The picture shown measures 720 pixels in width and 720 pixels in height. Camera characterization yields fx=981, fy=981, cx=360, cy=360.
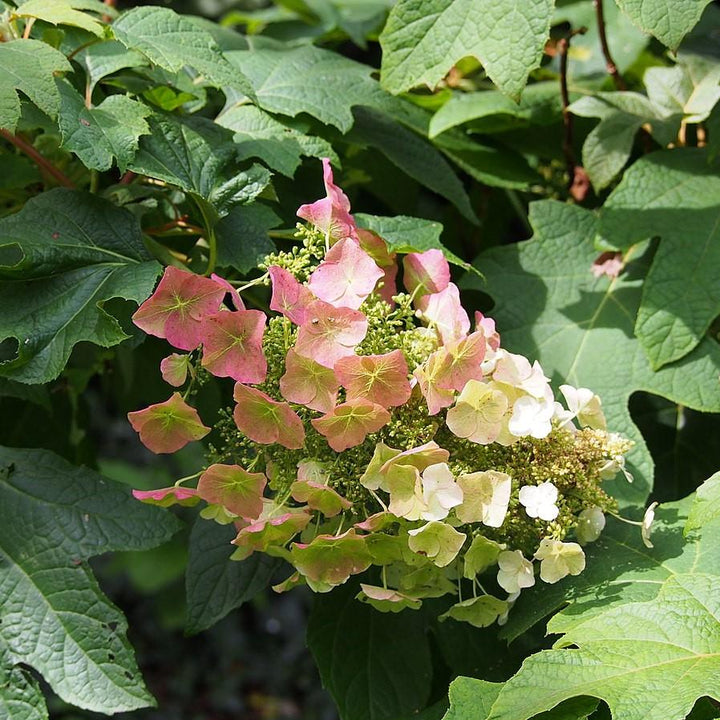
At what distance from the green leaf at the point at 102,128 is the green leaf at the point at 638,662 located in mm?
620

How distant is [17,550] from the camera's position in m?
1.04

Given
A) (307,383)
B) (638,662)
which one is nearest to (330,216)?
(307,383)

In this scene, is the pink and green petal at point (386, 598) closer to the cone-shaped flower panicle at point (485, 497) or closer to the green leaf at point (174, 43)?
the cone-shaped flower panicle at point (485, 497)

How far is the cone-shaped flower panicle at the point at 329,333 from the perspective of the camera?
2.84 feet

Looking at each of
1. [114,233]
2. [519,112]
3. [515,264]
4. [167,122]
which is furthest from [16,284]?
[519,112]

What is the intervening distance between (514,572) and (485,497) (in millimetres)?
91

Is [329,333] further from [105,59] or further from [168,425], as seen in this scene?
[105,59]

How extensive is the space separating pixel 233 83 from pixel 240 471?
1.46 feet

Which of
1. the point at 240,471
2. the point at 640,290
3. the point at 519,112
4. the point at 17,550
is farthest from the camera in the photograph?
the point at 519,112

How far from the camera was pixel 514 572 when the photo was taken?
3.00 ft

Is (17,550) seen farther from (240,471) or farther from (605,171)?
(605,171)

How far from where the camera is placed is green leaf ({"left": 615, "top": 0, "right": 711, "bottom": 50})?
1.03 metres

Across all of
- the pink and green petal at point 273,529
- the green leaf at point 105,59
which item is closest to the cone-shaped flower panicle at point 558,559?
the pink and green petal at point 273,529

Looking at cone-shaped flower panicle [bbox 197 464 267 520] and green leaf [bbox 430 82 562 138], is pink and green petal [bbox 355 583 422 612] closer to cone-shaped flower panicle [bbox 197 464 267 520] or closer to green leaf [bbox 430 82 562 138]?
cone-shaped flower panicle [bbox 197 464 267 520]
